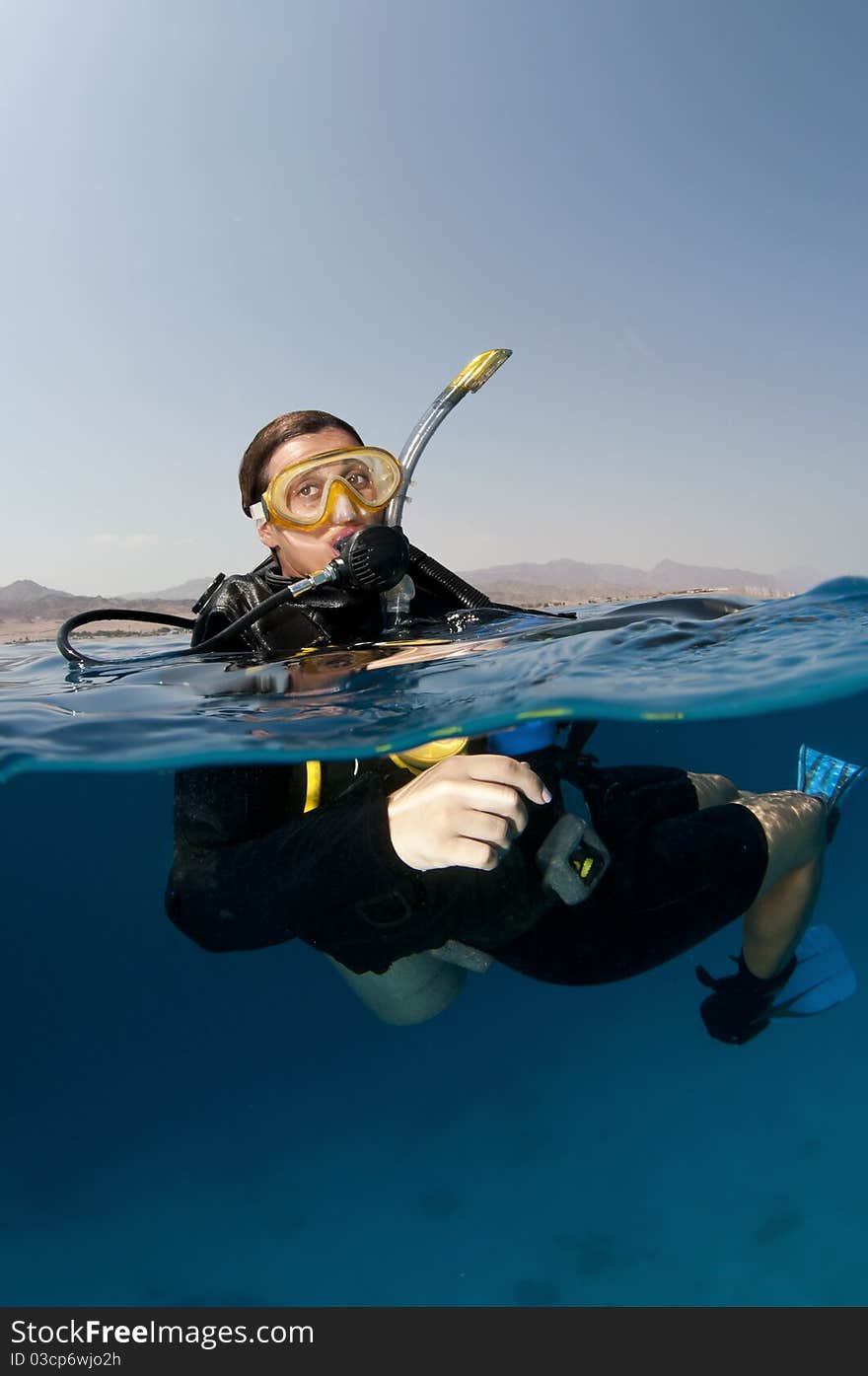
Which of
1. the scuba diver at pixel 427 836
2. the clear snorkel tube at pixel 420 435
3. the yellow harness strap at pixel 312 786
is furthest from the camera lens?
the clear snorkel tube at pixel 420 435

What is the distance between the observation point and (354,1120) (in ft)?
40.9

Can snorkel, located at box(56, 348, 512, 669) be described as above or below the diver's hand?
above

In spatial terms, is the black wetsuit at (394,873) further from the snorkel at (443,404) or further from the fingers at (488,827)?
the snorkel at (443,404)

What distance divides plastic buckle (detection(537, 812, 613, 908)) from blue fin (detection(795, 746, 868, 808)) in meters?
3.05

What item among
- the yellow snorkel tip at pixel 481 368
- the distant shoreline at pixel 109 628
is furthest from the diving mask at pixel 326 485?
the distant shoreline at pixel 109 628

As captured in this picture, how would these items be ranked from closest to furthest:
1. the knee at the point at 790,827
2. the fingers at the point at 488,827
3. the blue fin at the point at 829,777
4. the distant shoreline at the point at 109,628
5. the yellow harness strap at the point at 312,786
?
the fingers at the point at 488,827, the yellow harness strap at the point at 312,786, the knee at the point at 790,827, the blue fin at the point at 829,777, the distant shoreline at the point at 109,628

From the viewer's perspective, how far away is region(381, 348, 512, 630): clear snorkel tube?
179 inches

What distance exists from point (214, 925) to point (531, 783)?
1.18 meters

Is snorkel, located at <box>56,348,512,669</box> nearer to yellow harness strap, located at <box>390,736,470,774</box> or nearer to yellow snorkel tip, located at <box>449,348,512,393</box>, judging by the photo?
yellow snorkel tip, located at <box>449,348,512,393</box>

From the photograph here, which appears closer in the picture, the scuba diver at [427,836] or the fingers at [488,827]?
the fingers at [488,827]

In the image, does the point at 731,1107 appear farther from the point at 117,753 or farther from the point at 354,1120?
the point at 117,753

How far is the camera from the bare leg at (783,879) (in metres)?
3.50

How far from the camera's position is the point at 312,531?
13.2 ft

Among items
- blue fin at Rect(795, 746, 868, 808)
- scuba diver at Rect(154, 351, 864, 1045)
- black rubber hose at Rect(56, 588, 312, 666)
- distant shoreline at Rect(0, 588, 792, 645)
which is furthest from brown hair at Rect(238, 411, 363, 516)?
distant shoreline at Rect(0, 588, 792, 645)
